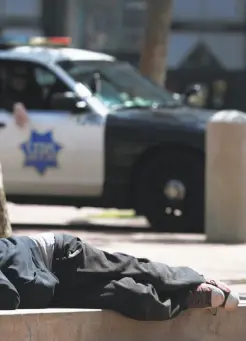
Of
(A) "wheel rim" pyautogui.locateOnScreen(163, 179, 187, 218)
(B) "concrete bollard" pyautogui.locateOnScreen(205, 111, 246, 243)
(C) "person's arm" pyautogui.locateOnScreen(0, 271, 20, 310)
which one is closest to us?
(C) "person's arm" pyautogui.locateOnScreen(0, 271, 20, 310)

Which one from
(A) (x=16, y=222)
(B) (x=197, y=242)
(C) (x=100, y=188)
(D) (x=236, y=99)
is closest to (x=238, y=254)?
(B) (x=197, y=242)

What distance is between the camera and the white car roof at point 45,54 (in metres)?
11.5

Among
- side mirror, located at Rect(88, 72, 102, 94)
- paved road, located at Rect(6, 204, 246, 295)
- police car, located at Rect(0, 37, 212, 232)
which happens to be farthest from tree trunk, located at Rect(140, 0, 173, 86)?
side mirror, located at Rect(88, 72, 102, 94)

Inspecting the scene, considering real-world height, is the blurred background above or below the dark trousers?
above

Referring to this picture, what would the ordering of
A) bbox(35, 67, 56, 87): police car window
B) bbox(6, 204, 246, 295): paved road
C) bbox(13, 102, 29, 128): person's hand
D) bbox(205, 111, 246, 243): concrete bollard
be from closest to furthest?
bbox(6, 204, 246, 295): paved road
bbox(205, 111, 246, 243): concrete bollard
bbox(13, 102, 29, 128): person's hand
bbox(35, 67, 56, 87): police car window

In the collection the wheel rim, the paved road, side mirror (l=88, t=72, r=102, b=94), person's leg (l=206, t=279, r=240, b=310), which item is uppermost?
side mirror (l=88, t=72, r=102, b=94)

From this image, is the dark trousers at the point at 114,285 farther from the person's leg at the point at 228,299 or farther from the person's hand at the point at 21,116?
the person's hand at the point at 21,116

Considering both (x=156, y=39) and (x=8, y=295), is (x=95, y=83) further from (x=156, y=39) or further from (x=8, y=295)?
(x=8, y=295)

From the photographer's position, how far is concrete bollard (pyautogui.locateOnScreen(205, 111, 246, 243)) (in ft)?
33.9

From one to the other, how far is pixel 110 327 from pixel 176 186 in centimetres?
552

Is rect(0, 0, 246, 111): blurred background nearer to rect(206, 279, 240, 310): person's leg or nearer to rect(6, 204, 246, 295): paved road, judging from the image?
rect(6, 204, 246, 295): paved road

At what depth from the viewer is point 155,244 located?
32.9 feet

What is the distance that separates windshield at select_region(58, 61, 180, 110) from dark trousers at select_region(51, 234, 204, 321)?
5.83m

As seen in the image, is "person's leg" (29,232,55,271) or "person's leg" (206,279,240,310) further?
"person's leg" (206,279,240,310)
